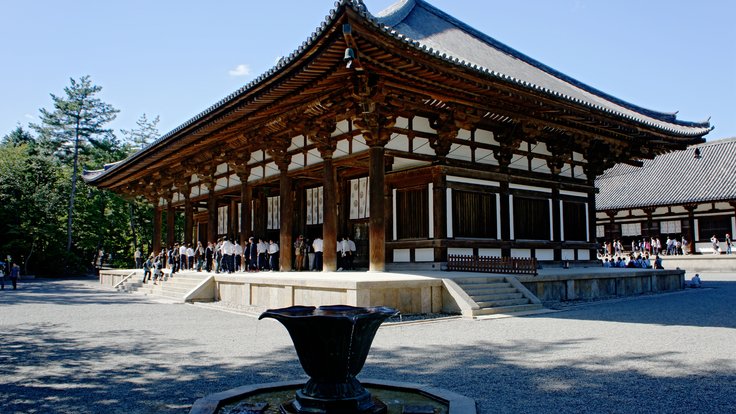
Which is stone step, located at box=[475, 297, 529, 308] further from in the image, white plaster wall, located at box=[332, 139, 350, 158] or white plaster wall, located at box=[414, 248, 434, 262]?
white plaster wall, located at box=[332, 139, 350, 158]

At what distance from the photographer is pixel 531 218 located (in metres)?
17.1

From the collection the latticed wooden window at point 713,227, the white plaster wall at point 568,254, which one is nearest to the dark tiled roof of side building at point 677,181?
the latticed wooden window at point 713,227

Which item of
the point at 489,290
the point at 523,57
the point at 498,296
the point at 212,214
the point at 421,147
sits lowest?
the point at 498,296

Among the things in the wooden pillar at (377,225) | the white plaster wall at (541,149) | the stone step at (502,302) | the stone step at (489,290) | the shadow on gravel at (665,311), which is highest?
the white plaster wall at (541,149)

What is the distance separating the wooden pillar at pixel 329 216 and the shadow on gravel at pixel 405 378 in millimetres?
6093

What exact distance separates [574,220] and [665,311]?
7.23 meters

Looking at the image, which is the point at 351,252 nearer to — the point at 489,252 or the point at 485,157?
the point at 489,252

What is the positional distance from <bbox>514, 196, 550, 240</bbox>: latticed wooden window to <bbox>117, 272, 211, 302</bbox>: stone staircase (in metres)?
9.76

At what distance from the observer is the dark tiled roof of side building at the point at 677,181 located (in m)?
31.4

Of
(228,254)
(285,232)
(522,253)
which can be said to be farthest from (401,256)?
(228,254)

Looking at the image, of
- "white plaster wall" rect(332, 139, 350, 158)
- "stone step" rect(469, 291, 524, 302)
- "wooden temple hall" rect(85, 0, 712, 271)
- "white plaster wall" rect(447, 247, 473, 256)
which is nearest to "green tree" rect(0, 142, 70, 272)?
"wooden temple hall" rect(85, 0, 712, 271)

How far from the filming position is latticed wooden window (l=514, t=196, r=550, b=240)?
54.9 ft

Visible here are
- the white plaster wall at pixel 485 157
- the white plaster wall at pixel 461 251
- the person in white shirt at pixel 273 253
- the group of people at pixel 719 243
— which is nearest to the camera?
the white plaster wall at pixel 461 251

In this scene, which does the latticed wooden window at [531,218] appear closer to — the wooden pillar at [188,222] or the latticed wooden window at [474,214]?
the latticed wooden window at [474,214]
